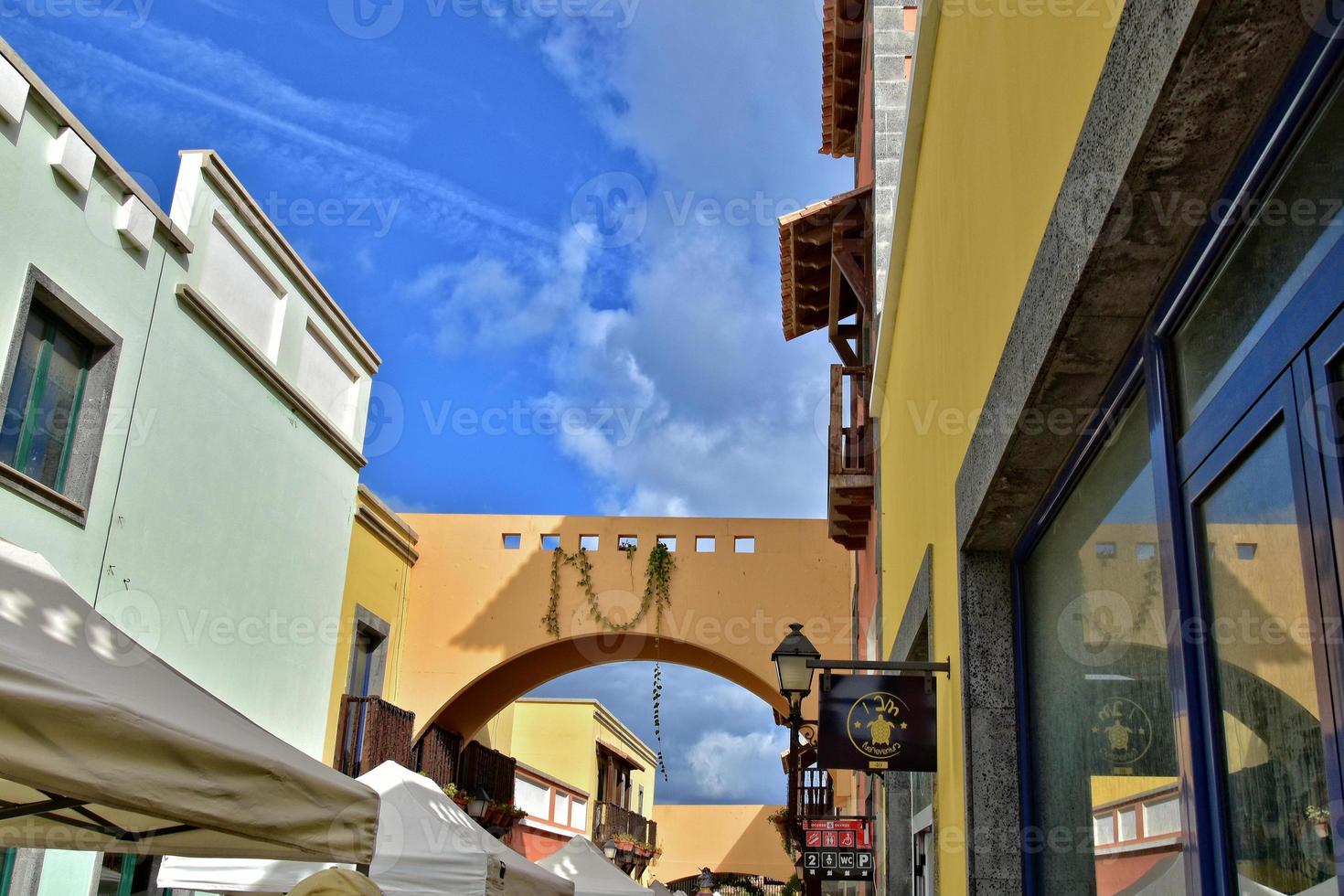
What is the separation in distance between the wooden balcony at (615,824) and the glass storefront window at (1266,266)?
29495 millimetres

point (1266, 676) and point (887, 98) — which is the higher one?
point (887, 98)

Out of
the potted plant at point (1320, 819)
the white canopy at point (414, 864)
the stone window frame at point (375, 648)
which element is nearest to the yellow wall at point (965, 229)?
the potted plant at point (1320, 819)

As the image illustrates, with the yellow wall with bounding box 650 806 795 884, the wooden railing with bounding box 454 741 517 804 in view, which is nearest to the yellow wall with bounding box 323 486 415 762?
the wooden railing with bounding box 454 741 517 804

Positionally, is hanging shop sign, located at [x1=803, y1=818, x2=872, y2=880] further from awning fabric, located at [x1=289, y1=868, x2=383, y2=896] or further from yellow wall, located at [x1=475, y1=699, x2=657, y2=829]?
yellow wall, located at [x1=475, y1=699, x2=657, y2=829]

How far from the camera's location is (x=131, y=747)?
307 centimetres

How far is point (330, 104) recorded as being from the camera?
11.3 m

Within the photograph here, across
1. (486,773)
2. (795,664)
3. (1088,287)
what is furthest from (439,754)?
(1088,287)

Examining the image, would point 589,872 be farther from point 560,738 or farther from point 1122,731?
point 560,738

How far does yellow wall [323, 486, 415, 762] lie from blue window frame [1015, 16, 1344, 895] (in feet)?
46.1

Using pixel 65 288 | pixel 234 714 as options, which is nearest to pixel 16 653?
pixel 234 714

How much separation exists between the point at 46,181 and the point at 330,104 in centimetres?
265

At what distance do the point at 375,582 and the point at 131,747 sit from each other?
586 inches

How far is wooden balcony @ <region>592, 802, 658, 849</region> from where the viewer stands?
33100mm

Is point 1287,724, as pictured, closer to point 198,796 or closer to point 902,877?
point 198,796
